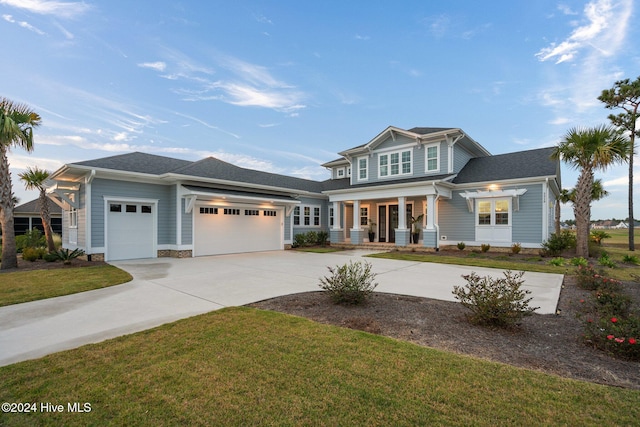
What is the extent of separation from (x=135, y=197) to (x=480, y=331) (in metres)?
13.5

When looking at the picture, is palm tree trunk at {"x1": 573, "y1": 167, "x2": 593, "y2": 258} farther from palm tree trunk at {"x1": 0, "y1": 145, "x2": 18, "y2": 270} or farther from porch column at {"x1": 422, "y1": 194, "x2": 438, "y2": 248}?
palm tree trunk at {"x1": 0, "y1": 145, "x2": 18, "y2": 270}

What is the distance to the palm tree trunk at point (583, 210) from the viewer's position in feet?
38.8

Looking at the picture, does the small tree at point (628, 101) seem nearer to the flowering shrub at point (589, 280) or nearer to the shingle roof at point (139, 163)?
the flowering shrub at point (589, 280)

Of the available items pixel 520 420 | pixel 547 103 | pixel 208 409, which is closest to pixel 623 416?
pixel 520 420

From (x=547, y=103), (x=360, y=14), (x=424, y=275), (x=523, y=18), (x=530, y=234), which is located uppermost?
(x=360, y=14)

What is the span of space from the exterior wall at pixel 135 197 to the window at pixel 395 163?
12.2 metres

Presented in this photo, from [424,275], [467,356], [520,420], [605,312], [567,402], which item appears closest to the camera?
[520,420]

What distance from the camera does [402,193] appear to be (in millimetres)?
15633

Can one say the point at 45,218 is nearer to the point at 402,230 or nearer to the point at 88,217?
the point at 88,217

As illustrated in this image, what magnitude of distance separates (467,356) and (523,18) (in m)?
13.7

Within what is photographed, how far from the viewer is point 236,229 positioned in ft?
Result: 49.5

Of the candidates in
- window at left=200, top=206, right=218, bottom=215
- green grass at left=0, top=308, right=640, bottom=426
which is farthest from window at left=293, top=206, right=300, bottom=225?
Result: green grass at left=0, top=308, right=640, bottom=426

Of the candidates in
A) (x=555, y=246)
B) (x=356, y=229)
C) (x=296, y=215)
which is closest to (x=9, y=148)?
(x=296, y=215)

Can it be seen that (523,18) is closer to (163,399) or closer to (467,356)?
(467,356)
